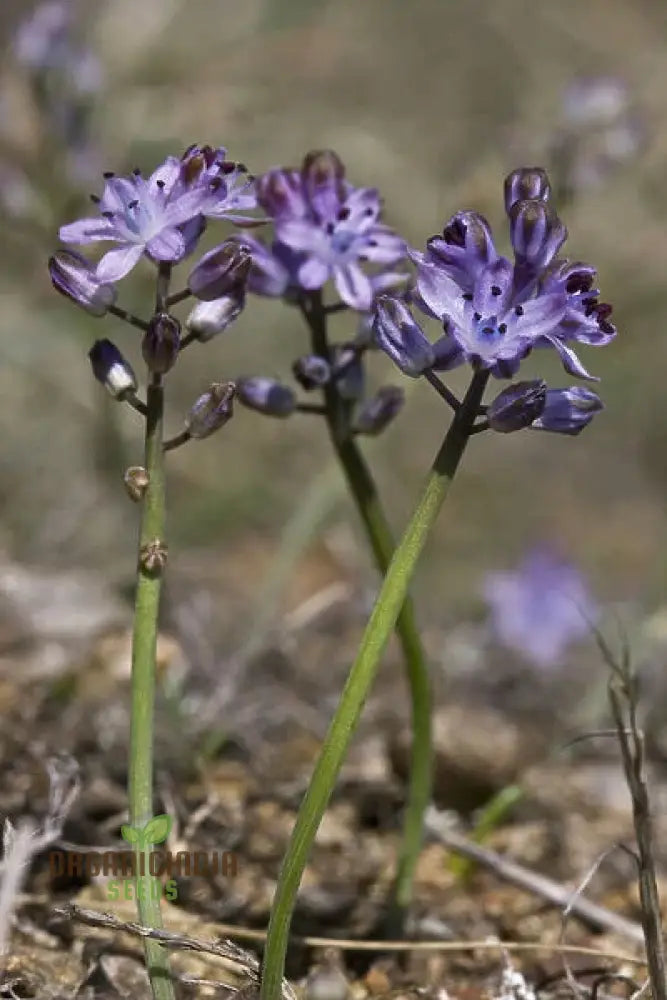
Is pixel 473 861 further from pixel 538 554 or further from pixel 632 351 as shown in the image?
pixel 632 351

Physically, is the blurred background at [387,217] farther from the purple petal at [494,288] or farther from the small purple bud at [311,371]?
the purple petal at [494,288]

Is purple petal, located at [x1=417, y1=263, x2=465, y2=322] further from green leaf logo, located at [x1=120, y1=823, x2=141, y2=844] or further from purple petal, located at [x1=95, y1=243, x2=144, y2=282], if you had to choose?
green leaf logo, located at [x1=120, y1=823, x2=141, y2=844]

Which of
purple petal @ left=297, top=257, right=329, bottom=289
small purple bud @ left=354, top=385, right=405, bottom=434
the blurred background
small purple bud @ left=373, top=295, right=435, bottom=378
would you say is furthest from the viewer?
the blurred background

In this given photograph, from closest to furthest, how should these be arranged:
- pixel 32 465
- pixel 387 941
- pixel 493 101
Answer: pixel 387 941, pixel 32 465, pixel 493 101

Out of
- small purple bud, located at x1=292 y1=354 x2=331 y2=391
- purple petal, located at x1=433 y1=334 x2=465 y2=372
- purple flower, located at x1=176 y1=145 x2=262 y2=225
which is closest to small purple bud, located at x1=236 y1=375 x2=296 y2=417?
small purple bud, located at x1=292 y1=354 x2=331 y2=391

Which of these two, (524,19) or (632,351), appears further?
(524,19)

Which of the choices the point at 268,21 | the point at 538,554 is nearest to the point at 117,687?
the point at 538,554

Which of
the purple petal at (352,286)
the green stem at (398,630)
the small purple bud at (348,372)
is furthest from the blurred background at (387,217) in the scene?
the purple petal at (352,286)
